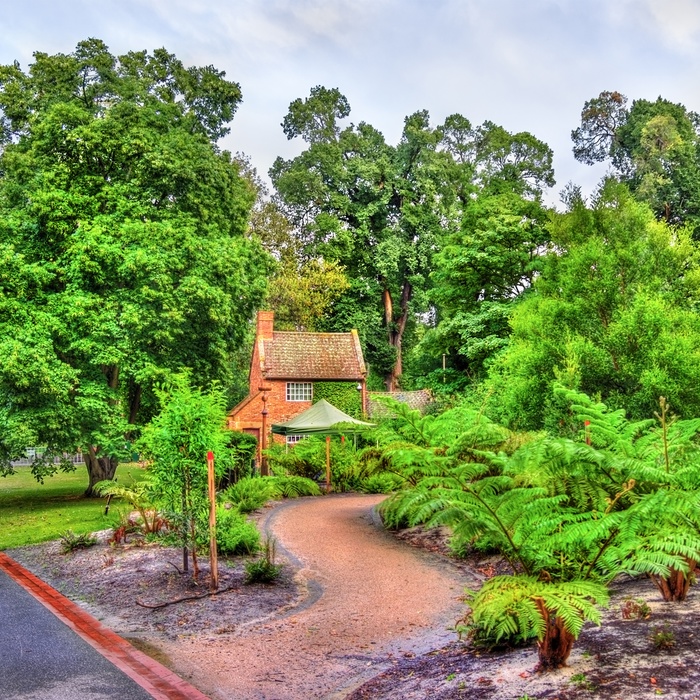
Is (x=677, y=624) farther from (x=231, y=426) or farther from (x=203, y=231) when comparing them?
(x=231, y=426)

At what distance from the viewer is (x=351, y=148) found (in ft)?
153

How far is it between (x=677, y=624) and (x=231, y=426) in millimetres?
27074

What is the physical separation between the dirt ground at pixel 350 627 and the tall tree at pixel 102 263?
6.58 metres

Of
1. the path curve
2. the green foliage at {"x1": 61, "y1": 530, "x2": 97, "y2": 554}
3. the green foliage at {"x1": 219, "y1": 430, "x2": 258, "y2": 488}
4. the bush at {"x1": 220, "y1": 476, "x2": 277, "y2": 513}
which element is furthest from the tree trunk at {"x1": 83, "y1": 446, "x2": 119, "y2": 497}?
the path curve

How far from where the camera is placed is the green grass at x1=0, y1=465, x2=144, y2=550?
Answer: 15617mm

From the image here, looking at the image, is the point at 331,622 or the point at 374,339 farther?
the point at 374,339

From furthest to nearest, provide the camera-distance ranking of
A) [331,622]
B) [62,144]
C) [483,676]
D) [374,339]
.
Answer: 1. [374,339]
2. [62,144]
3. [331,622]
4. [483,676]

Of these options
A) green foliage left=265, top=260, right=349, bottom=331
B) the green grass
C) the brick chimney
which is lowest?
the green grass

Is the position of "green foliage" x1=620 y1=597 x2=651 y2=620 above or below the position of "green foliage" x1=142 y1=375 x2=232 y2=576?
below

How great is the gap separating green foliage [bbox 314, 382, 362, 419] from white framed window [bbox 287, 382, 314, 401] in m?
0.26

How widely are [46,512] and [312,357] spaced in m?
15.0

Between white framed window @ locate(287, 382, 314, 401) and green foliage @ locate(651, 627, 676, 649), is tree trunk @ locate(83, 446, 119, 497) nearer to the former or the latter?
white framed window @ locate(287, 382, 314, 401)

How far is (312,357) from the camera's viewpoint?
A: 107 ft

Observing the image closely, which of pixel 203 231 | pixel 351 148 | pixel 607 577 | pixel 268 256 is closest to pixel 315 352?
pixel 268 256
